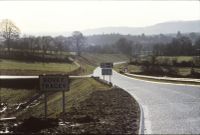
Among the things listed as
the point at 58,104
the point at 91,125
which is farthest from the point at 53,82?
the point at 58,104

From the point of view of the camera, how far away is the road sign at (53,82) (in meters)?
18.5

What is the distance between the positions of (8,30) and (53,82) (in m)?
130

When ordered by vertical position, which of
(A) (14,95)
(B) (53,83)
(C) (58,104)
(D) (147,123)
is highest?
(B) (53,83)

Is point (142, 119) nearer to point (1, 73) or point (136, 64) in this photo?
point (1, 73)

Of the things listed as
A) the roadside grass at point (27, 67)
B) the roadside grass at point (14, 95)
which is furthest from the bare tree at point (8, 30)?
the roadside grass at point (14, 95)

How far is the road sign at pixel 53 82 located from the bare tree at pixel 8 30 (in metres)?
124

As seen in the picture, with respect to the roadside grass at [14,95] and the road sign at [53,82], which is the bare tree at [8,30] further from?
the road sign at [53,82]

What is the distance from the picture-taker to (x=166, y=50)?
178 metres

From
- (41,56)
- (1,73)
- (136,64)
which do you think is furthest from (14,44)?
(1,73)

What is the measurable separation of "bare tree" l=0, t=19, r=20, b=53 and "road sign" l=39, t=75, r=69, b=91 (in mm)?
124199

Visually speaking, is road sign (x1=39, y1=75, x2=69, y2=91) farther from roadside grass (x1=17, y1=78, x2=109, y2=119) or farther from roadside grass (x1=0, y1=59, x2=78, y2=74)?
roadside grass (x1=0, y1=59, x2=78, y2=74)

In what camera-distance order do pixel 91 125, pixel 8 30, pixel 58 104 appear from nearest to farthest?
pixel 91 125, pixel 58 104, pixel 8 30

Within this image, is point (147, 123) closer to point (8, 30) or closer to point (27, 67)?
point (27, 67)

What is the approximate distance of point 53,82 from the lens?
18672mm
